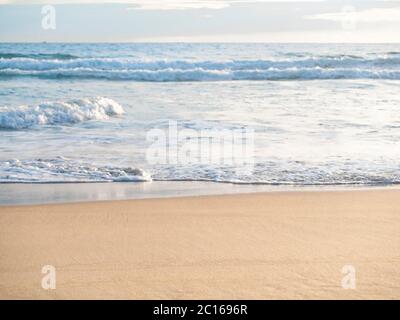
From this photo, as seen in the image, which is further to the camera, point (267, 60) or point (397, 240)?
point (267, 60)

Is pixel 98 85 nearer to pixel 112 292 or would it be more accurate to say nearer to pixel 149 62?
pixel 149 62

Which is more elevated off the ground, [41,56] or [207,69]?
[41,56]

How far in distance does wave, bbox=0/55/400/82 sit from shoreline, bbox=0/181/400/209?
17.0 metres

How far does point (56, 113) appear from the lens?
13.1m

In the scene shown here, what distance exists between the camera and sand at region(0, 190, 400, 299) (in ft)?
12.9

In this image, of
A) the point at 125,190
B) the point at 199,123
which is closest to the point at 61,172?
the point at 125,190

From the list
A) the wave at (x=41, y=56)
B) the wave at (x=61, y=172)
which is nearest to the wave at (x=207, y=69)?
the wave at (x=41, y=56)

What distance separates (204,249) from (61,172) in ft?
12.9

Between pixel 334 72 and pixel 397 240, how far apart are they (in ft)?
72.3

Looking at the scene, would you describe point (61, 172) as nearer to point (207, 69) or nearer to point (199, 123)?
point (199, 123)

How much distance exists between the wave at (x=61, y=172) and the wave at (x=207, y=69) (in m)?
16.0

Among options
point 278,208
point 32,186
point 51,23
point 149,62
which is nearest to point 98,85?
point 149,62

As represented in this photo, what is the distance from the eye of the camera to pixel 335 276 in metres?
4.08

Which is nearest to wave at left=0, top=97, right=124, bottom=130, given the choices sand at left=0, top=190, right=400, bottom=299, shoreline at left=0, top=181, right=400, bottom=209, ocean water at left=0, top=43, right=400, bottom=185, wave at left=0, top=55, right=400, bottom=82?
ocean water at left=0, top=43, right=400, bottom=185
